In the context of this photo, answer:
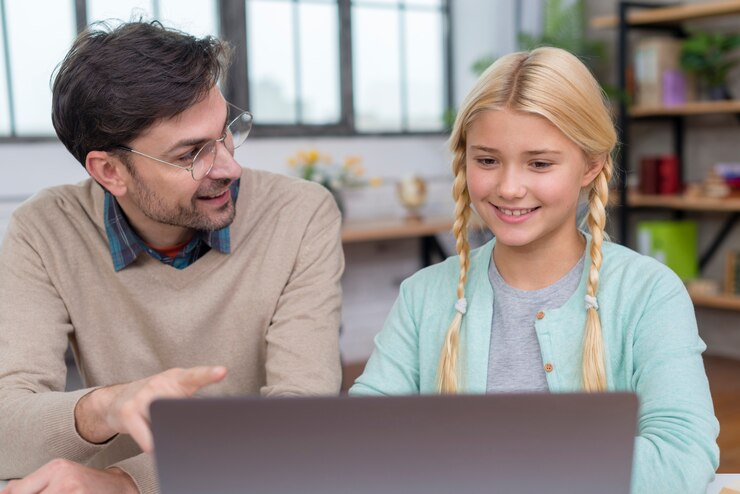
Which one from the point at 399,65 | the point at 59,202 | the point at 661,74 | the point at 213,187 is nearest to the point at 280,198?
the point at 213,187

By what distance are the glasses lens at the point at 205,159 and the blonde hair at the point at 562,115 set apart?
1.34 ft

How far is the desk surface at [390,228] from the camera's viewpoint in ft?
13.4

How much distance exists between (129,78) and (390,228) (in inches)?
112

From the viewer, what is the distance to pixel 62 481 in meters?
1.02

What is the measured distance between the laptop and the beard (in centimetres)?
83

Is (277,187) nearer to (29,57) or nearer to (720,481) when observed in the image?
(720,481)

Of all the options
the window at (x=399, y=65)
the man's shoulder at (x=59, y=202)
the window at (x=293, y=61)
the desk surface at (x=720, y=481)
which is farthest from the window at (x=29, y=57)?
the desk surface at (x=720, y=481)

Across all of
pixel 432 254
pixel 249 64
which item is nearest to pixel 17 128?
pixel 249 64

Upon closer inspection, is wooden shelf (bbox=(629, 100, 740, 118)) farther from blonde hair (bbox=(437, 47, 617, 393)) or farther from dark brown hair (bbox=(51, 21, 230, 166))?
dark brown hair (bbox=(51, 21, 230, 166))

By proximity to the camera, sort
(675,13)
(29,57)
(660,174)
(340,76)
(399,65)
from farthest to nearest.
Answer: (399,65)
(340,76)
(660,174)
(675,13)
(29,57)

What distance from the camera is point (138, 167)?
4.90ft

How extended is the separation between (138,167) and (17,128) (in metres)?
2.69

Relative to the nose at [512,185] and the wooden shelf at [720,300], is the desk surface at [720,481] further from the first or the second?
the wooden shelf at [720,300]

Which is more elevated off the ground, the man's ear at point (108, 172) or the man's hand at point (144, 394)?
the man's ear at point (108, 172)
